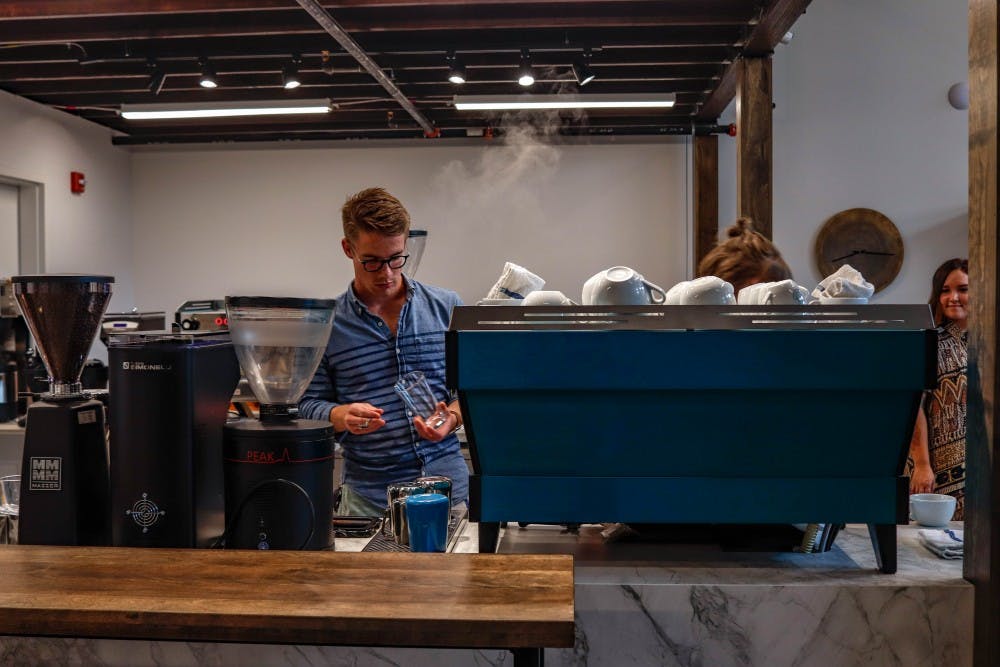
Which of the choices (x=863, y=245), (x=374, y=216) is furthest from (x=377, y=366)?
(x=863, y=245)

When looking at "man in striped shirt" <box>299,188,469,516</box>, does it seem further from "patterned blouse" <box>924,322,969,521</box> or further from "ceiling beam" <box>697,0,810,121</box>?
"ceiling beam" <box>697,0,810,121</box>

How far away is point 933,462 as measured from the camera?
10.5ft

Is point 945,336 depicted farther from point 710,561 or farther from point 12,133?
point 12,133

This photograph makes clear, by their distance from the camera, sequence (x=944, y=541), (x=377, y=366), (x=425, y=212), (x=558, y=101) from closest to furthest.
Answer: (x=944, y=541)
(x=377, y=366)
(x=558, y=101)
(x=425, y=212)

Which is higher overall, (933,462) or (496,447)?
(496,447)

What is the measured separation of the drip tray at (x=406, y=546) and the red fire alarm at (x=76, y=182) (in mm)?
5837

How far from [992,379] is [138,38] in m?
4.83

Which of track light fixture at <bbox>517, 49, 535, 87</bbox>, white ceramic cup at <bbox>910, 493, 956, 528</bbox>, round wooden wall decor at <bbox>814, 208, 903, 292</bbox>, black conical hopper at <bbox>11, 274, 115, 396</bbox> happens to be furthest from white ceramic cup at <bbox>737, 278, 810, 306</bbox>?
round wooden wall decor at <bbox>814, 208, 903, 292</bbox>

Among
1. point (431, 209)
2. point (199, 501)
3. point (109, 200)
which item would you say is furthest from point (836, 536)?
point (109, 200)

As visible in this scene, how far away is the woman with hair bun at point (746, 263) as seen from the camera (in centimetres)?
252

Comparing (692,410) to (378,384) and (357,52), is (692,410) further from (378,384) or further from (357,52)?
(357,52)

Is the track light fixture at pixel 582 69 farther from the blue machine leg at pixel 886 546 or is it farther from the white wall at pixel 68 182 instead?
the blue machine leg at pixel 886 546

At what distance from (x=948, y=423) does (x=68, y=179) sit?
6102 millimetres

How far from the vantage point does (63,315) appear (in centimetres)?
151
